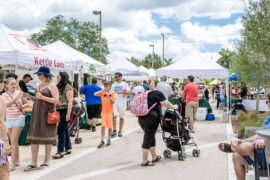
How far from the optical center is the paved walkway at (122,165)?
7297 mm

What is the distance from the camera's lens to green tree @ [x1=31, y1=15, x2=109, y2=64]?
57.4 m

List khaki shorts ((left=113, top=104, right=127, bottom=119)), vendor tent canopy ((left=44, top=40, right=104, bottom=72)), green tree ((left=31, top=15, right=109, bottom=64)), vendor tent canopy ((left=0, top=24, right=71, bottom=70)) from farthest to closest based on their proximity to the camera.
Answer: green tree ((left=31, top=15, right=109, bottom=64)), vendor tent canopy ((left=44, top=40, right=104, bottom=72)), khaki shorts ((left=113, top=104, right=127, bottom=119)), vendor tent canopy ((left=0, top=24, right=71, bottom=70))

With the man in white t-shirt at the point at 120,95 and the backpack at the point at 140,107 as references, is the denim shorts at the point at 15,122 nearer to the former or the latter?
the backpack at the point at 140,107

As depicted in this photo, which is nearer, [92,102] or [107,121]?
[107,121]

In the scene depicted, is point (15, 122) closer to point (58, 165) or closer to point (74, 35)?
point (58, 165)

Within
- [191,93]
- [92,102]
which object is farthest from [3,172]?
[191,93]

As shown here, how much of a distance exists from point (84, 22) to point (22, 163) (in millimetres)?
52047

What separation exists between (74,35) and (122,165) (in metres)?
51.8

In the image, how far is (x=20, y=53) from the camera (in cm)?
1085

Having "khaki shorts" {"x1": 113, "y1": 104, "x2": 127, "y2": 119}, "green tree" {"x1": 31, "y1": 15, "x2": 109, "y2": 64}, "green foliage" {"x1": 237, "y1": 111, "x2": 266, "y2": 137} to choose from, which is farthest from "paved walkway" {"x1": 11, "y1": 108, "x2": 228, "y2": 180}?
"green tree" {"x1": 31, "y1": 15, "x2": 109, "y2": 64}

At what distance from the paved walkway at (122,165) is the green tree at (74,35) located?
4705 centimetres

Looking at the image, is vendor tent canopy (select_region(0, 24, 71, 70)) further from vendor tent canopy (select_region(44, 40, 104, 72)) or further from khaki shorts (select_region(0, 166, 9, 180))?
khaki shorts (select_region(0, 166, 9, 180))

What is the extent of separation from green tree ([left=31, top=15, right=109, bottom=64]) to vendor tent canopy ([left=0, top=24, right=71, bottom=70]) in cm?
4450

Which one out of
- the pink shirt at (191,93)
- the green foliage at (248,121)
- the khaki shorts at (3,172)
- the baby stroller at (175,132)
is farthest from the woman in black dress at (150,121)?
the pink shirt at (191,93)
